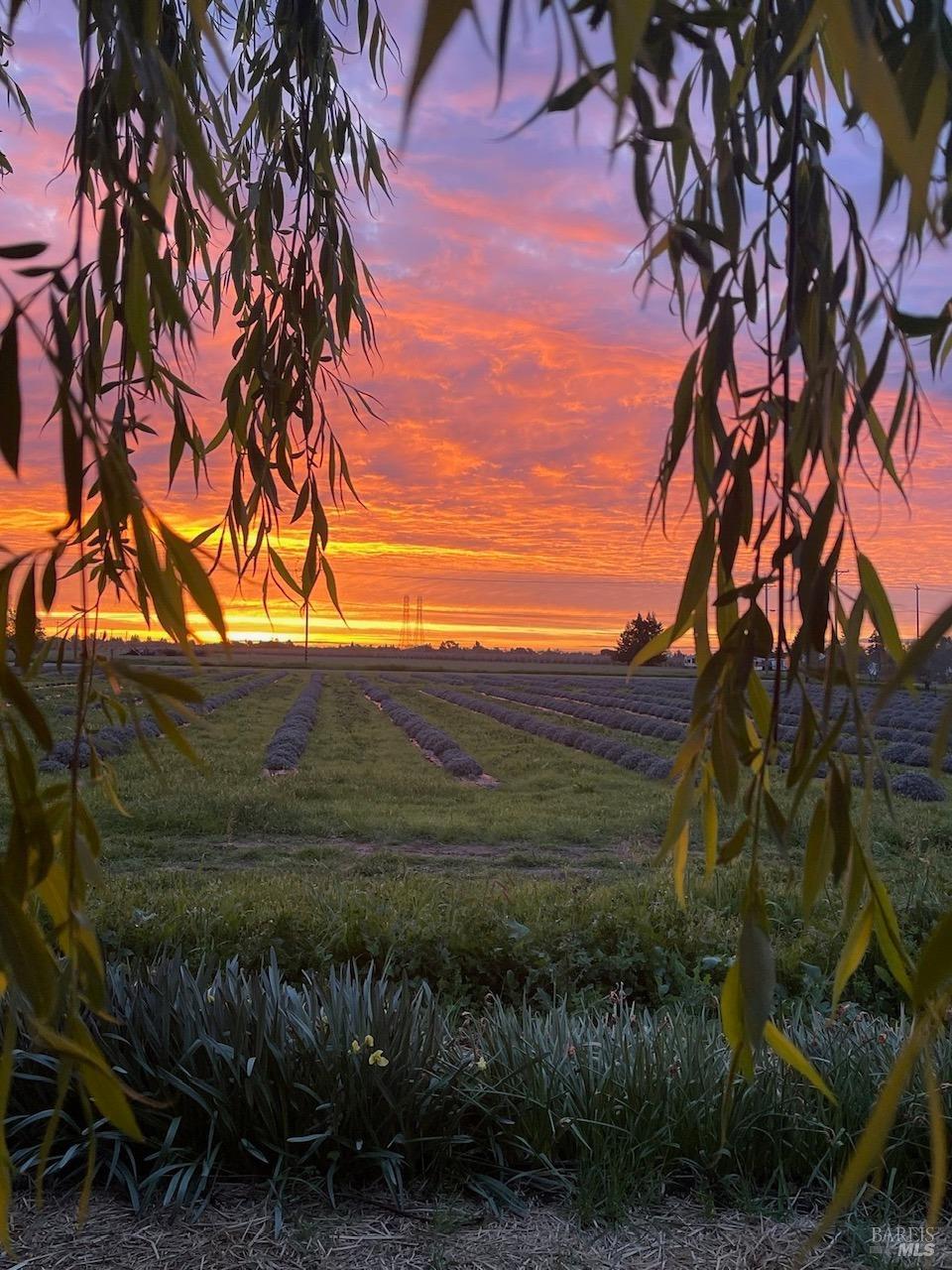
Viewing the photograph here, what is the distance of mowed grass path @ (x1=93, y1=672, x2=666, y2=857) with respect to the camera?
1098 cm

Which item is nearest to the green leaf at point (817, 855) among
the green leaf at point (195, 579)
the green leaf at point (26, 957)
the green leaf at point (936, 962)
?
the green leaf at point (936, 962)

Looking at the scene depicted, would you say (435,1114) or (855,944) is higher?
(855,944)

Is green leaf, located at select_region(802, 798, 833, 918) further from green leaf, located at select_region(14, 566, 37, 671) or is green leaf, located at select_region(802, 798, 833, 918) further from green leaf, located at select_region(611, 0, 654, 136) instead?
green leaf, located at select_region(14, 566, 37, 671)

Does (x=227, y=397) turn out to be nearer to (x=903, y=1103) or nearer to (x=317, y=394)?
(x=317, y=394)

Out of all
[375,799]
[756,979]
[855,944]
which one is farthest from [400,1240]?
[375,799]

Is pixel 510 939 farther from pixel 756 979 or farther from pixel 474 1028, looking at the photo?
pixel 756 979

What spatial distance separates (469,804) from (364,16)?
11.3m

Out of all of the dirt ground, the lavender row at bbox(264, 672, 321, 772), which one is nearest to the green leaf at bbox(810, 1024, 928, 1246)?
the dirt ground

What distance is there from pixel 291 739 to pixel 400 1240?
1710 centimetres

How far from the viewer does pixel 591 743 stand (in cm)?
1997

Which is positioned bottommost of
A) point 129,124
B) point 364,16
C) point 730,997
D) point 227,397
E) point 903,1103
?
point 903,1103

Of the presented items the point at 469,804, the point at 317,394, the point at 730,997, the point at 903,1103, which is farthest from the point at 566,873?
the point at 730,997

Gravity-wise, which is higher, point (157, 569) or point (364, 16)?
point (364, 16)

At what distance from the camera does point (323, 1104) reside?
2594 mm
